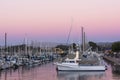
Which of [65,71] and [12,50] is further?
[12,50]

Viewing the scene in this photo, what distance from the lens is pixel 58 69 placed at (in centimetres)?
7719

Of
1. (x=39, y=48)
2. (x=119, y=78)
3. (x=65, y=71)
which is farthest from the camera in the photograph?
(x=39, y=48)

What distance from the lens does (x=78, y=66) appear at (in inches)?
3017

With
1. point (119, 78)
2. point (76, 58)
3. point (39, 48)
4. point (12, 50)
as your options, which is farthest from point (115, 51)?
point (119, 78)

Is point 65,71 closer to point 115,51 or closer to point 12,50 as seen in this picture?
point 12,50

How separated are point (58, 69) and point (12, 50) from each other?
2262 inches

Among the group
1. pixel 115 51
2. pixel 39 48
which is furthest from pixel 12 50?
pixel 115 51

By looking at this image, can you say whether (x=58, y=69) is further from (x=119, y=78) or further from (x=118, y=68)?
(x=119, y=78)

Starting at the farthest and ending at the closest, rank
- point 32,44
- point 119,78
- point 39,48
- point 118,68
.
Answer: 1. point 39,48
2. point 32,44
3. point 118,68
4. point 119,78

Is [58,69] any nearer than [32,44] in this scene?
Yes

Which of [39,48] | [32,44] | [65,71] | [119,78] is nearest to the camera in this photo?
[119,78]

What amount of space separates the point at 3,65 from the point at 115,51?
78.8m

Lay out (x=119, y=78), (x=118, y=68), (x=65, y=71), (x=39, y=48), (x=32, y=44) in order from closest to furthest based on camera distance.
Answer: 1. (x=119, y=78)
2. (x=118, y=68)
3. (x=65, y=71)
4. (x=32, y=44)
5. (x=39, y=48)

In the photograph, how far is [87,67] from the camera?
7719 centimetres
